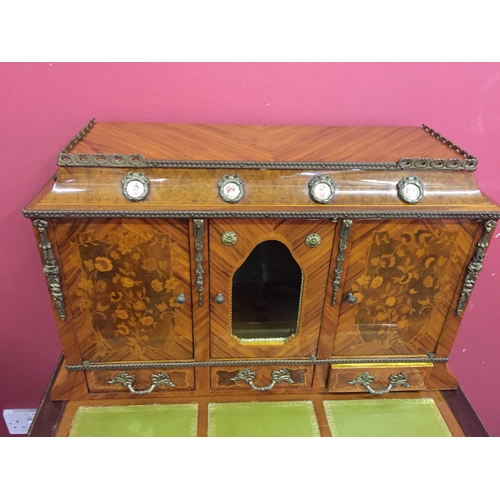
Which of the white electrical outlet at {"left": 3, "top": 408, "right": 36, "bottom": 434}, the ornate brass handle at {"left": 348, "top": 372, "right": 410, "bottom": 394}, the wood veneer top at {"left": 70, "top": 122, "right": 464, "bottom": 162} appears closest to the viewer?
the wood veneer top at {"left": 70, "top": 122, "right": 464, "bottom": 162}

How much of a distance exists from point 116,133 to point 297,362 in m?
0.95

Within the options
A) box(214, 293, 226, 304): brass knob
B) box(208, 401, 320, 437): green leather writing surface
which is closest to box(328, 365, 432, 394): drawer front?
box(208, 401, 320, 437): green leather writing surface

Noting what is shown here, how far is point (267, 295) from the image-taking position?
4.61 ft

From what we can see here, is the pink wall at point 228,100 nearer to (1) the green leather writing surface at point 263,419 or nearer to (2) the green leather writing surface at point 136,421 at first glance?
(2) the green leather writing surface at point 136,421

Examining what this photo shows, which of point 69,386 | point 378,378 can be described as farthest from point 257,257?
point 69,386

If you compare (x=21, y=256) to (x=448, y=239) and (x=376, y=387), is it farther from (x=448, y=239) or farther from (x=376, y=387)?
(x=448, y=239)

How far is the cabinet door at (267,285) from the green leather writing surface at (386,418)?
0.23m

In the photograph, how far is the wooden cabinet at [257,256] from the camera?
1224 mm

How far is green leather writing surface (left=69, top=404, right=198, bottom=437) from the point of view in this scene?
1.39 meters

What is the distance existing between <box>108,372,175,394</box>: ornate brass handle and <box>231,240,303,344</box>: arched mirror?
286mm

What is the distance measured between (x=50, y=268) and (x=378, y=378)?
1116 mm

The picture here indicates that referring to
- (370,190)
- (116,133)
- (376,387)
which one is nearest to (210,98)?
(116,133)

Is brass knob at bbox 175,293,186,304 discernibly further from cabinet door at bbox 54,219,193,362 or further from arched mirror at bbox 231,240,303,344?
arched mirror at bbox 231,240,303,344
